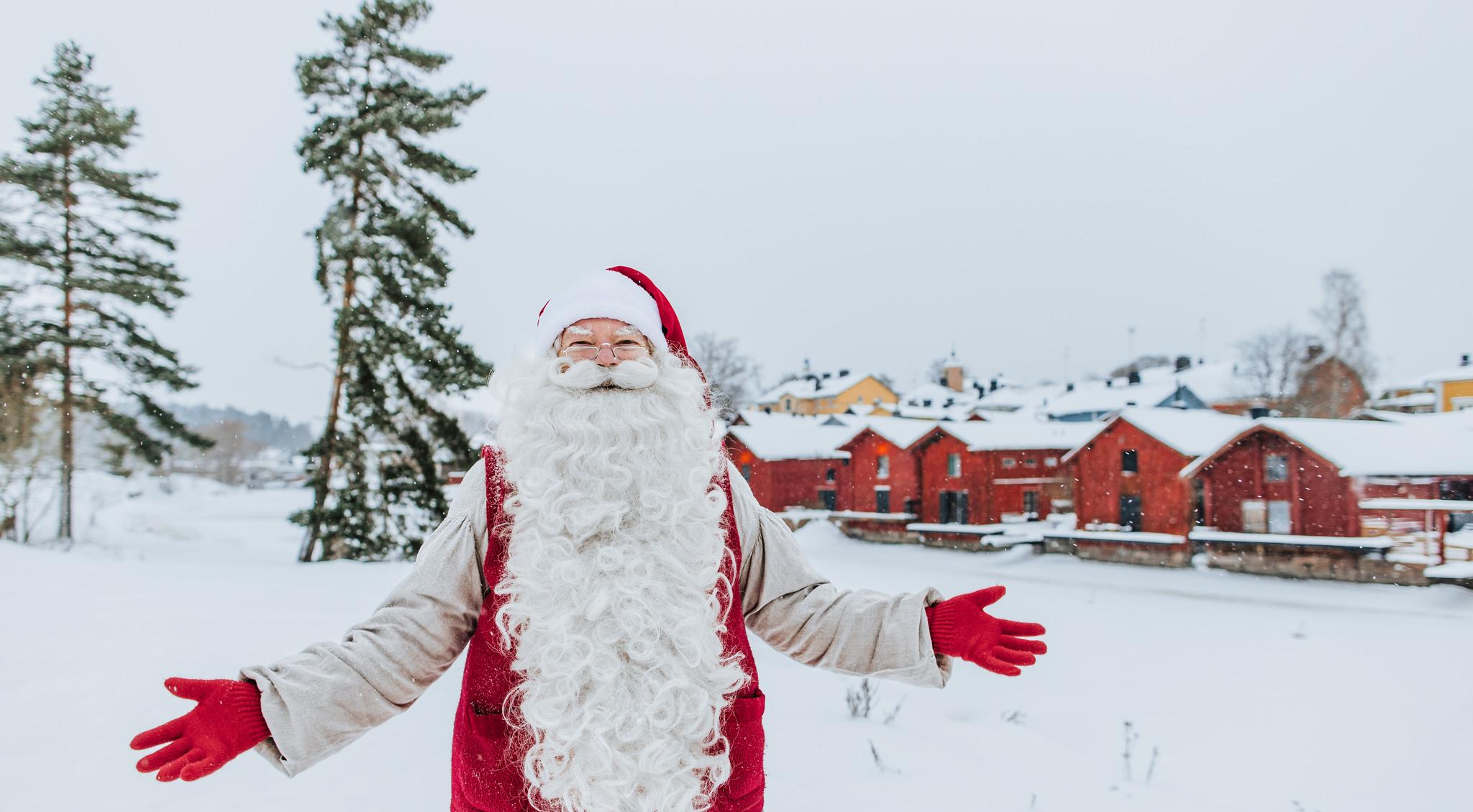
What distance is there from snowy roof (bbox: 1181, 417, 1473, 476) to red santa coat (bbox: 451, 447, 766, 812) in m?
11.8

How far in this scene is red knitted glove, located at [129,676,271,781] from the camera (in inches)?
48.5

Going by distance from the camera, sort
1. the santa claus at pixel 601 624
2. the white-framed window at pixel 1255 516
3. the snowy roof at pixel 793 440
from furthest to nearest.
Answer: the snowy roof at pixel 793 440 → the white-framed window at pixel 1255 516 → the santa claus at pixel 601 624

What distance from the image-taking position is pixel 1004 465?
61.7 feet

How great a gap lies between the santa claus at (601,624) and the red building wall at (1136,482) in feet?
49.8

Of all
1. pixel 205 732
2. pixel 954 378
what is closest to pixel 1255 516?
pixel 205 732

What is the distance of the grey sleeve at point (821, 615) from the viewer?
166 centimetres

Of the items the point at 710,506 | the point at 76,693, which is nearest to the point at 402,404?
the point at 76,693

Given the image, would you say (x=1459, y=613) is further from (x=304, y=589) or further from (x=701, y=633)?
(x=304, y=589)

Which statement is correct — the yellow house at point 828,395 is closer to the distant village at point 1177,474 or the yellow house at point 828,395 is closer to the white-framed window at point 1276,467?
the distant village at point 1177,474

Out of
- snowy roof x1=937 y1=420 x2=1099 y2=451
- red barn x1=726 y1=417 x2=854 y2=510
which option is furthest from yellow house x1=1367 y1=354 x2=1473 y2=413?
red barn x1=726 y1=417 x2=854 y2=510

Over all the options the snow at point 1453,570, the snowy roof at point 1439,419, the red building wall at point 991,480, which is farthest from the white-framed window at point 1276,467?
the red building wall at point 991,480

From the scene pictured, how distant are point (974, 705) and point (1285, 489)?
31.8 ft

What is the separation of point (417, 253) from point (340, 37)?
13.0 feet

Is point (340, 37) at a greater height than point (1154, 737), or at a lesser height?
greater
